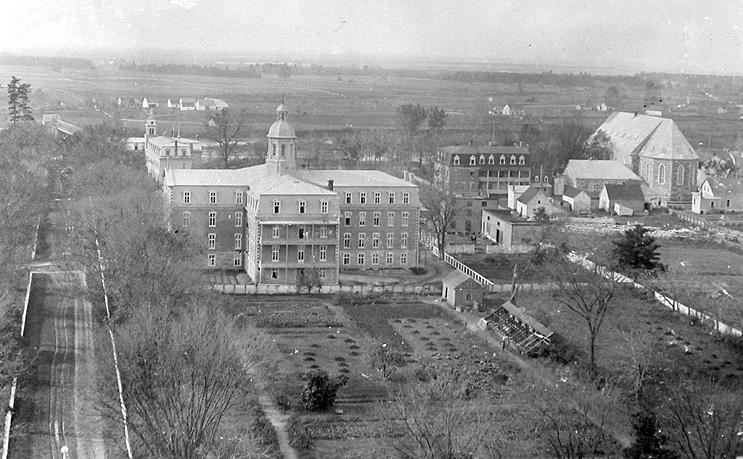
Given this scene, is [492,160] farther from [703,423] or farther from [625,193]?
[703,423]

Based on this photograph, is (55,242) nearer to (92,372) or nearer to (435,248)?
(435,248)

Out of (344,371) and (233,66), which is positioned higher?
(233,66)

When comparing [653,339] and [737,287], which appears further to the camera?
[737,287]

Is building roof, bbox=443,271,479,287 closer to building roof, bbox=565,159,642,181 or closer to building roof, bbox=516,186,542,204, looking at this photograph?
building roof, bbox=516,186,542,204

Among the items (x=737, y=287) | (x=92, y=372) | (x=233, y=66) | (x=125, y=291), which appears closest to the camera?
(x=92, y=372)

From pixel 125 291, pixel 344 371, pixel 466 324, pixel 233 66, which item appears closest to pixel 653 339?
pixel 466 324

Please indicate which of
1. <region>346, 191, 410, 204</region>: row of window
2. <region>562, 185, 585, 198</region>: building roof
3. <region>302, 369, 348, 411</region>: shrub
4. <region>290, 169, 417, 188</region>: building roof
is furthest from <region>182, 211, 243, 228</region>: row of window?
<region>562, 185, 585, 198</region>: building roof

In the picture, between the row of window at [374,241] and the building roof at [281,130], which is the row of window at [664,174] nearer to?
the row of window at [374,241]
